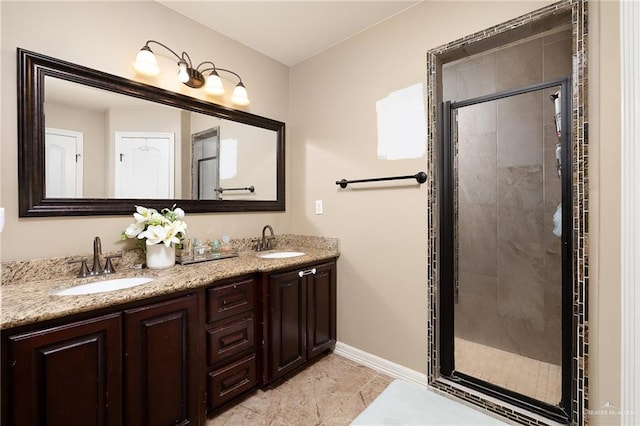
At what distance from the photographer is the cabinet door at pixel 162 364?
4.17ft

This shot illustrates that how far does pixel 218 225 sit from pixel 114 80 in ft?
3.62

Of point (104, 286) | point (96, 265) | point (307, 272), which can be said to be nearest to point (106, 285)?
point (104, 286)

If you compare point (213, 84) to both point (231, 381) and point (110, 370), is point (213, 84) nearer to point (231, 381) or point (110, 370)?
point (110, 370)

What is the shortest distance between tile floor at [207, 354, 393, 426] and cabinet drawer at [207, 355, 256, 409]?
0.10 metres

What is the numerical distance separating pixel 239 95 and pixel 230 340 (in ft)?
5.66

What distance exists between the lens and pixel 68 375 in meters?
1.11

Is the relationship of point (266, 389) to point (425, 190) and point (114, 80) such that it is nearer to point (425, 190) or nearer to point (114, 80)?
point (425, 190)

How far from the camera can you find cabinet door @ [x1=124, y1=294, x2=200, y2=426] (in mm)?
1271

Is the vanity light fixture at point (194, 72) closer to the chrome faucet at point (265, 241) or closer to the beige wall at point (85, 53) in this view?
the beige wall at point (85, 53)

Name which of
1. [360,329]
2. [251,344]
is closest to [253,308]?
[251,344]

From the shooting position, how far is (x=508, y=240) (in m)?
2.39

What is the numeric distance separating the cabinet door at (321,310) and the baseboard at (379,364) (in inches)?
4.0

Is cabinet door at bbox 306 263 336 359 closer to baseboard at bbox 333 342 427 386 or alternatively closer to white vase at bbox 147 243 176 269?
baseboard at bbox 333 342 427 386

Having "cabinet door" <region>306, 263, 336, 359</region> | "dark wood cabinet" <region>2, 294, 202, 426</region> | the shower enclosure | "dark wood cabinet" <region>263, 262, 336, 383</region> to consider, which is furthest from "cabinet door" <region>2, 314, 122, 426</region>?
the shower enclosure
